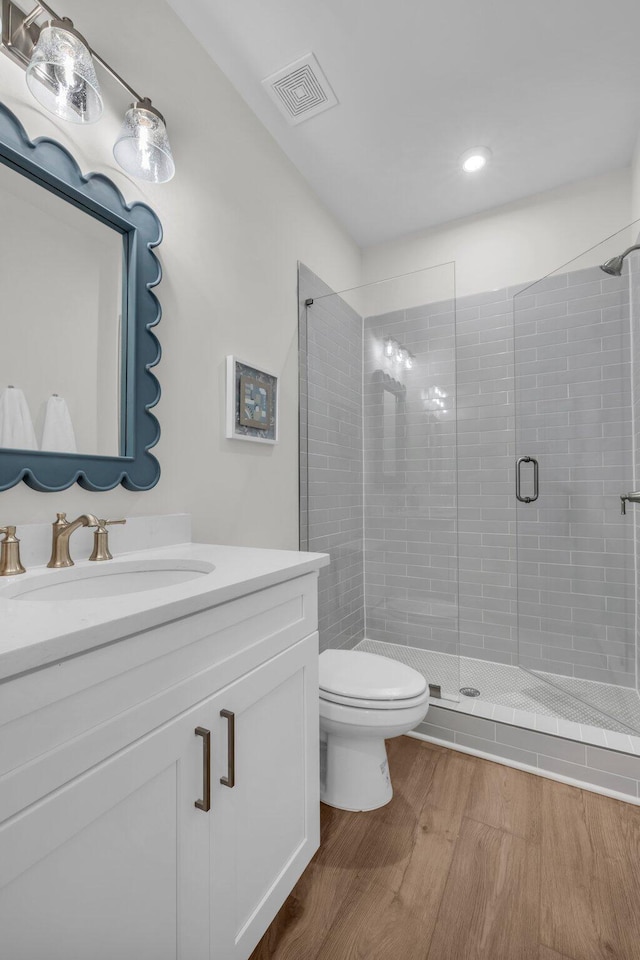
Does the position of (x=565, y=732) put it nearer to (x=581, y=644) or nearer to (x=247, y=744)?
(x=581, y=644)

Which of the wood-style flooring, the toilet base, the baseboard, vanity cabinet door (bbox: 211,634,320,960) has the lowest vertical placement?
the wood-style flooring

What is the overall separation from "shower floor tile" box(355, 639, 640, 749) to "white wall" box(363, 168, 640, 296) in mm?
1989

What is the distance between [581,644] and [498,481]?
35.4 inches

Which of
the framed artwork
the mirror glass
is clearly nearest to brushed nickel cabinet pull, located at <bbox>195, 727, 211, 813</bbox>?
the mirror glass

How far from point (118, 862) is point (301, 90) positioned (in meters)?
2.39

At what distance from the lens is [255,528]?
1.83m

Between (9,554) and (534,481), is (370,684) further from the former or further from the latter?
(534,481)

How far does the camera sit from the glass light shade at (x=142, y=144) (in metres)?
1.22

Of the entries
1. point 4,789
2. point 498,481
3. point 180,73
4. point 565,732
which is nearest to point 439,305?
point 498,481

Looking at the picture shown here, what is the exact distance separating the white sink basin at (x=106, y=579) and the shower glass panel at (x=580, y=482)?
67.1 inches

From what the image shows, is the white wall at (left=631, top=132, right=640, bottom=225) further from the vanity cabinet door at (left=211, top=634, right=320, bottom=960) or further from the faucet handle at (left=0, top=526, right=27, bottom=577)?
the faucet handle at (left=0, top=526, right=27, bottom=577)

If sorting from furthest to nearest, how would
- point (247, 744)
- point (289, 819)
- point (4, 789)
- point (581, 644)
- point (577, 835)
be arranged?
point (581, 644) → point (577, 835) → point (289, 819) → point (247, 744) → point (4, 789)

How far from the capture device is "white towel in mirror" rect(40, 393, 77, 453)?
1.08m

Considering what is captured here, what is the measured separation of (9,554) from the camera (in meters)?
0.95
